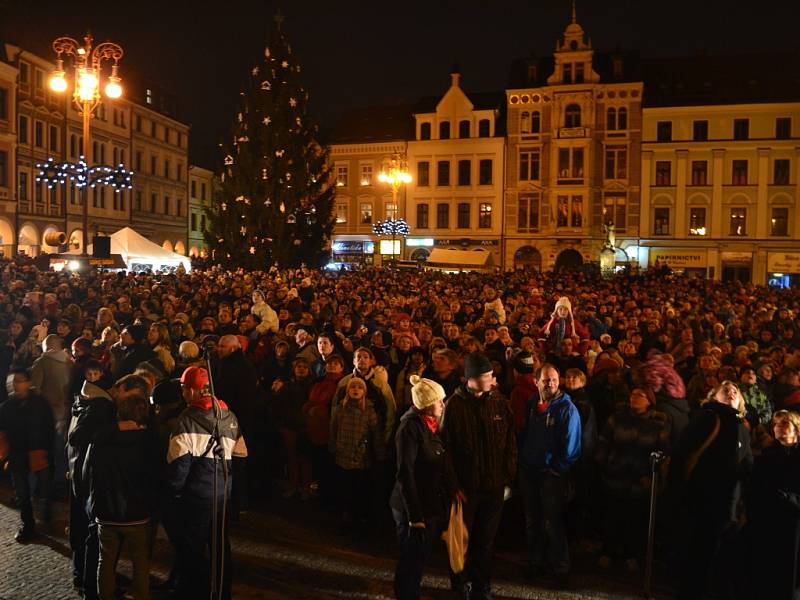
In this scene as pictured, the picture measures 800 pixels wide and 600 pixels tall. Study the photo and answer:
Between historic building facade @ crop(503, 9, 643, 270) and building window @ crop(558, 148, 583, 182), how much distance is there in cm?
6

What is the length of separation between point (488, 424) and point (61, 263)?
20.0m

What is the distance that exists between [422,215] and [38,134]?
23745mm

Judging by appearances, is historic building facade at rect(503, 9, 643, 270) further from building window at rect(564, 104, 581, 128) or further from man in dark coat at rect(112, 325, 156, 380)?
man in dark coat at rect(112, 325, 156, 380)

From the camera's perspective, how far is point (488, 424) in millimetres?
5230

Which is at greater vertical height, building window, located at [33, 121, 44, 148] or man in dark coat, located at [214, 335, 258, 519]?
building window, located at [33, 121, 44, 148]

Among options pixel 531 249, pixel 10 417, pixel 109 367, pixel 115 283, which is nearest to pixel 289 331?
pixel 109 367

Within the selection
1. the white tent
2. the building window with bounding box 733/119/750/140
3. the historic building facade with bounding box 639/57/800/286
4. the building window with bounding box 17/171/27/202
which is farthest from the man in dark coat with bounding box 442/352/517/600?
the building window with bounding box 733/119/750/140

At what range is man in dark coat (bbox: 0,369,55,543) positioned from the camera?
652cm

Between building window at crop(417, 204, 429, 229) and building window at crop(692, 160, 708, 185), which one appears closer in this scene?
building window at crop(692, 160, 708, 185)

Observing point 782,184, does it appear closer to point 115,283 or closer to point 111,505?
point 115,283

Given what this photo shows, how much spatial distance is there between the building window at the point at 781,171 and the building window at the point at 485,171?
17082 millimetres

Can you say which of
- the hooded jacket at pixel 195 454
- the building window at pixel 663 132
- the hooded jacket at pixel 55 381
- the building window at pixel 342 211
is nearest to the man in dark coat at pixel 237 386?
the hooded jacket at pixel 55 381

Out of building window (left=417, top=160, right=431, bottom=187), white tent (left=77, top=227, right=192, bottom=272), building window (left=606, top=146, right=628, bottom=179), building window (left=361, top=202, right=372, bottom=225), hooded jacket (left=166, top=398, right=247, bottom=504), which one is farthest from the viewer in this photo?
building window (left=361, top=202, right=372, bottom=225)

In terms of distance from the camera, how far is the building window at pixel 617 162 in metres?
45.8
